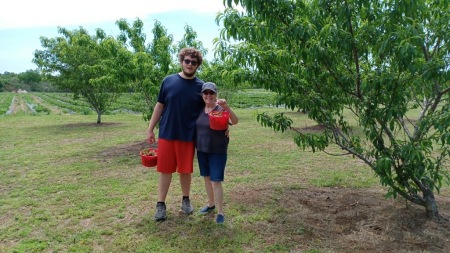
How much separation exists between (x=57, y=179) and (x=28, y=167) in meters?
1.32

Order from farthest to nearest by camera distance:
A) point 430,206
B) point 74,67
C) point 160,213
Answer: point 74,67, point 160,213, point 430,206

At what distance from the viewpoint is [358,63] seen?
3773 millimetres

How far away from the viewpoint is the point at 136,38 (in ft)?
27.2

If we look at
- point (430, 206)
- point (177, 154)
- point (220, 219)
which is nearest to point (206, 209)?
point (220, 219)

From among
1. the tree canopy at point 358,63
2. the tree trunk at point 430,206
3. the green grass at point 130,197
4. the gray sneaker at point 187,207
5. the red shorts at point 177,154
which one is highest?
the tree canopy at point 358,63

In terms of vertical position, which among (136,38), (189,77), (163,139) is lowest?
(163,139)

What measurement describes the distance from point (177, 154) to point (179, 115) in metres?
0.45

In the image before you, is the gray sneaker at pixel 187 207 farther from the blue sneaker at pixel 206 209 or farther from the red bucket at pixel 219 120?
the red bucket at pixel 219 120

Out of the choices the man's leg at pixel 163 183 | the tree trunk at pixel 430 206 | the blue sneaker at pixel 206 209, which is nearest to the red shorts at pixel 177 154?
the man's leg at pixel 163 183

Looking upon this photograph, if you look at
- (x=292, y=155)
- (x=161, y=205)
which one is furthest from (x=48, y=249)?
(x=292, y=155)

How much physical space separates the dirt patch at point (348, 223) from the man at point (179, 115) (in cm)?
112

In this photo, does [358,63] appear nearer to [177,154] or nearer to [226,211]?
[177,154]

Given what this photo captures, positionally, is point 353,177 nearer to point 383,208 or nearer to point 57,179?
point 383,208

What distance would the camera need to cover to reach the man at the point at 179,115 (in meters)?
→ 3.95
